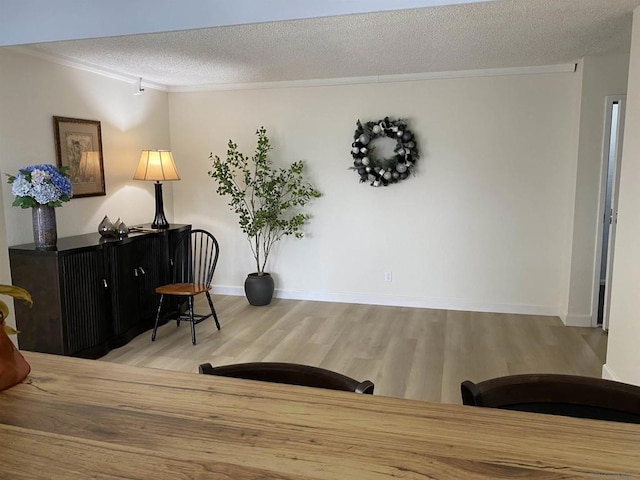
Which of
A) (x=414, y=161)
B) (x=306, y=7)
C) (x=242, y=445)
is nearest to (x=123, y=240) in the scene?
(x=306, y=7)

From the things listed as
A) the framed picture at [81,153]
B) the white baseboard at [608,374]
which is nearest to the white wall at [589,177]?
the white baseboard at [608,374]

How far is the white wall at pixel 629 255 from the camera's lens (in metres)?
3.00

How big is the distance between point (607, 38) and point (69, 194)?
4.14 m

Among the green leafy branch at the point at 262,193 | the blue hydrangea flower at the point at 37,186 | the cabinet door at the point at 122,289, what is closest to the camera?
the blue hydrangea flower at the point at 37,186

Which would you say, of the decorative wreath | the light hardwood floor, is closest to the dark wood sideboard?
the light hardwood floor

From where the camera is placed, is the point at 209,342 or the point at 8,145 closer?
the point at 8,145

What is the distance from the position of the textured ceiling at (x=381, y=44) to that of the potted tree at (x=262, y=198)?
0.93 metres

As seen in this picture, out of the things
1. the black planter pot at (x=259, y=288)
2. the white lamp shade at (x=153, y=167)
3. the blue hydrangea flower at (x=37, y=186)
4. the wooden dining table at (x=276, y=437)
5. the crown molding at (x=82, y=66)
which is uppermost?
the crown molding at (x=82, y=66)

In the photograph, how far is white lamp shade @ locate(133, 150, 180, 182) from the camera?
15.9 ft

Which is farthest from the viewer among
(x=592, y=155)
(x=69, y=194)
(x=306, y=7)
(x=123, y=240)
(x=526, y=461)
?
(x=592, y=155)

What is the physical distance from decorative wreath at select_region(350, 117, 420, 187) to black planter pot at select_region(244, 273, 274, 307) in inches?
59.6

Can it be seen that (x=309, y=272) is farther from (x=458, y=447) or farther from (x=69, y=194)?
(x=458, y=447)

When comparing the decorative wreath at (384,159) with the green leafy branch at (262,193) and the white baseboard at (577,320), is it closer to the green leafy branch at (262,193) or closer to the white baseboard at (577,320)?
the green leafy branch at (262,193)

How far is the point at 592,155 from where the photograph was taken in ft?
15.1
